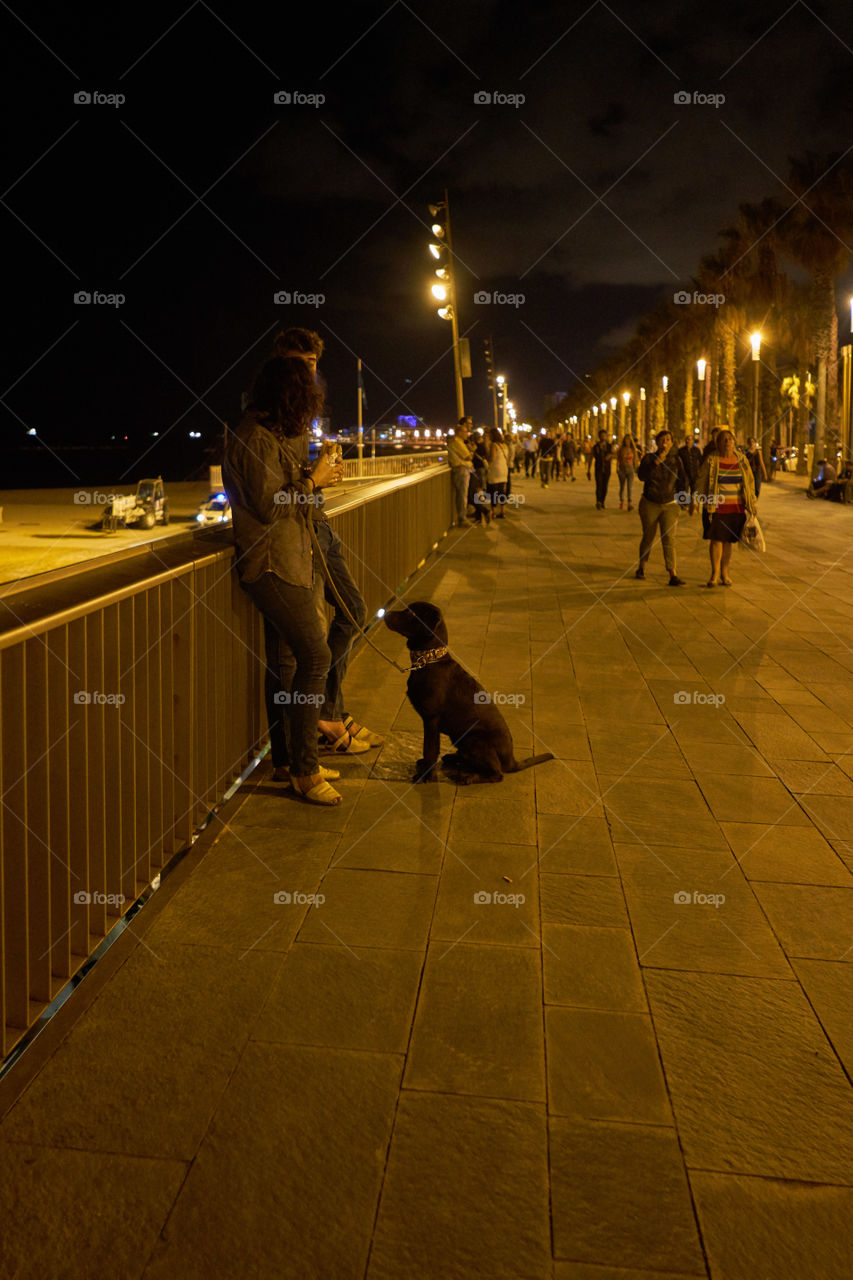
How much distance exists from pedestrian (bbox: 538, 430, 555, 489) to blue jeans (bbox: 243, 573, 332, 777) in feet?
97.7

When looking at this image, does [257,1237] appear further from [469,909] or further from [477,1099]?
[469,909]

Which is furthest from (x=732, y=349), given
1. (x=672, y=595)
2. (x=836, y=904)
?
(x=836, y=904)

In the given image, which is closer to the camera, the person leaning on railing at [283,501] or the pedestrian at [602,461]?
the person leaning on railing at [283,501]

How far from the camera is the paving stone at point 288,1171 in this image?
2.06 m

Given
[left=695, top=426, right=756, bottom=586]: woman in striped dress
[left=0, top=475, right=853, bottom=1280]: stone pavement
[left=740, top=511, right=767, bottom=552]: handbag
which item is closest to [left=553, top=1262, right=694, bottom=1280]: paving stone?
[left=0, top=475, right=853, bottom=1280]: stone pavement

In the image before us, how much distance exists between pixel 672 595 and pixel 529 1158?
31.0 ft

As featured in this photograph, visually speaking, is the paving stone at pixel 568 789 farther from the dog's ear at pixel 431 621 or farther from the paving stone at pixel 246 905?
the paving stone at pixel 246 905

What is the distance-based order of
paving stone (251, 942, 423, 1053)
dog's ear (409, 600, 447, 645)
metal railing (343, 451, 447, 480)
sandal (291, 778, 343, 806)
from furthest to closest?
metal railing (343, 451, 447, 480)
dog's ear (409, 600, 447, 645)
sandal (291, 778, 343, 806)
paving stone (251, 942, 423, 1053)

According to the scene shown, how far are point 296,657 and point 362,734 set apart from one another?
124cm

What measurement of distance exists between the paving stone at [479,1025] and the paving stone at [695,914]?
17.7 inches

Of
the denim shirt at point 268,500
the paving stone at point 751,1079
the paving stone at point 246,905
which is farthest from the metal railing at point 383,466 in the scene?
the paving stone at point 751,1079

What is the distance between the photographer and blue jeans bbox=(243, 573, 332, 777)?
4.39 meters

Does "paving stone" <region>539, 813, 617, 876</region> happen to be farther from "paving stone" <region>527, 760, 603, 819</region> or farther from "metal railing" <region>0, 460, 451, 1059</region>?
"metal railing" <region>0, 460, 451, 1059</region>

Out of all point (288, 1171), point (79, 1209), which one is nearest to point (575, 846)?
point (288, 1171)
